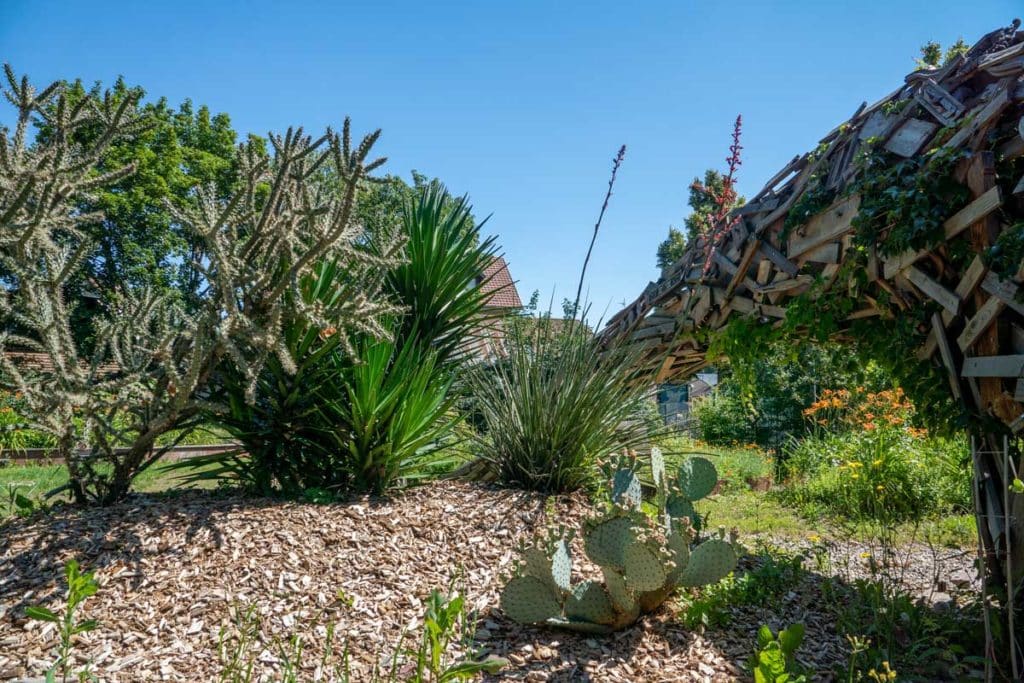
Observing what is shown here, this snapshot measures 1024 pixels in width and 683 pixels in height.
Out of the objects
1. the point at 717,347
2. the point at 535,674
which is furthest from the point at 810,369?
the point at 535,674

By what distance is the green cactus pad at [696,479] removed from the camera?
10.5ft

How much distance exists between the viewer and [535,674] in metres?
2.28

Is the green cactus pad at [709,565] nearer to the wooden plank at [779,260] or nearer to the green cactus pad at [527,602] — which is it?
the green cactus pad at [527,602]

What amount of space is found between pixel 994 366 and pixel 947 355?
301mm

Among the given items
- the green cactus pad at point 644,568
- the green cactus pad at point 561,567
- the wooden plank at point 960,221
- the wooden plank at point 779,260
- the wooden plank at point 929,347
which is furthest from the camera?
the wooden plank at point 779,260

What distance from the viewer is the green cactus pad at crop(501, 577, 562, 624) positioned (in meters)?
2.46

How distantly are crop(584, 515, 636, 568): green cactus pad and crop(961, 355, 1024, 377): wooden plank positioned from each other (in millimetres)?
1452

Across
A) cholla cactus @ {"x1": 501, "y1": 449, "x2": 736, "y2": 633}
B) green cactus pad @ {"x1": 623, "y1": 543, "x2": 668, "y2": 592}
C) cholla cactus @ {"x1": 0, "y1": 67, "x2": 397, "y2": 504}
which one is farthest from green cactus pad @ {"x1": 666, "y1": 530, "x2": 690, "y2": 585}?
cholla cactus @ {"x1": 0, "y1": 67, "x2": 397, "y2": 504}

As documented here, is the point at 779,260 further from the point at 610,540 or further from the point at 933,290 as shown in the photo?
the point at 610,540

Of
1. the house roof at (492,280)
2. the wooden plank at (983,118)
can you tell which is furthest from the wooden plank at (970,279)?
the house roof at (492,280)

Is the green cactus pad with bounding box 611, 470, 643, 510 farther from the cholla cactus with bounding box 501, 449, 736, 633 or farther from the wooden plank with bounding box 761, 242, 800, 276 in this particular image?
the wooden plank with bounding box 761, 242, 800, 276

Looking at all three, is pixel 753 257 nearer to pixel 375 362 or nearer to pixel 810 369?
pixel 375 362

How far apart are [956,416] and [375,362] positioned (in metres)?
2.69

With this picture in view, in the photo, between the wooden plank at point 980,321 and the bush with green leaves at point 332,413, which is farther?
the bush with green leaves at point 332,413
